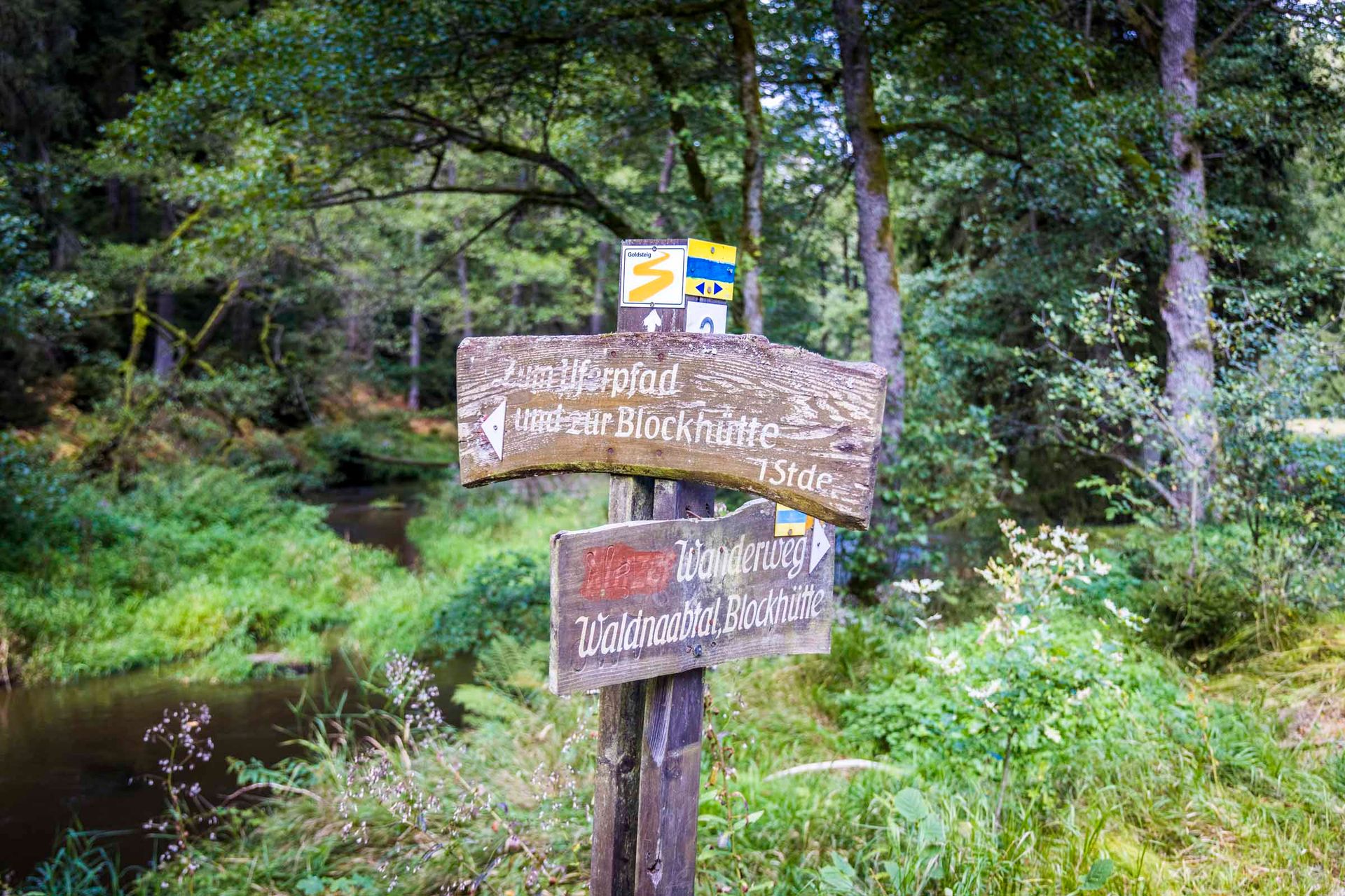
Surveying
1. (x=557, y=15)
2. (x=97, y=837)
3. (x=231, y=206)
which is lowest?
(x=97, y=837)

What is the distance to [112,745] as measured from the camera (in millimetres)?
6527

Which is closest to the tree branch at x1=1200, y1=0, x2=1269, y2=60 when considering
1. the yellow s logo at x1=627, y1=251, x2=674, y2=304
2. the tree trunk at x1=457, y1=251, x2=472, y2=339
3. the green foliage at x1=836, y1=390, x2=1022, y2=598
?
the green foliage at x1=836, y1=390, x2=1022, y2=598

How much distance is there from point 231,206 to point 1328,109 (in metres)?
10.0

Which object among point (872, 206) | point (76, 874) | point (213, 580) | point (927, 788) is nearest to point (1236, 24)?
point (872, 206)

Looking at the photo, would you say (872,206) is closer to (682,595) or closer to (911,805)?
(911,805)

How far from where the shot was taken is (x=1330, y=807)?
3.01 m

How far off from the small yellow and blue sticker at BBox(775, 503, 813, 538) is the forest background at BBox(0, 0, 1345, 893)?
0.89 meters

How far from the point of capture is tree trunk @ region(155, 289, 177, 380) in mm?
16281

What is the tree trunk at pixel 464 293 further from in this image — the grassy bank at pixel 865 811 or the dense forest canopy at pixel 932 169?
the grassy bank at pixel 865 811

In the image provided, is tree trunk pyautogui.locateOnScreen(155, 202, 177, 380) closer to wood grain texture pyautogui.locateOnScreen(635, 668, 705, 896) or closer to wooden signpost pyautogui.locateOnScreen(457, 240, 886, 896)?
wooden signpost pyautogui.locateOnScreen(457, 240, 886, 896)

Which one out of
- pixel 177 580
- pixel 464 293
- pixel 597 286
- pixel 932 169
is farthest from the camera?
pixel 464 293

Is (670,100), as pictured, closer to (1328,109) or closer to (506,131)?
(506,131)

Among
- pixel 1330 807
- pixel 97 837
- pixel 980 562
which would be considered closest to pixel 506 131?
pixel 980 562

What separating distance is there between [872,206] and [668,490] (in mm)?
5818
